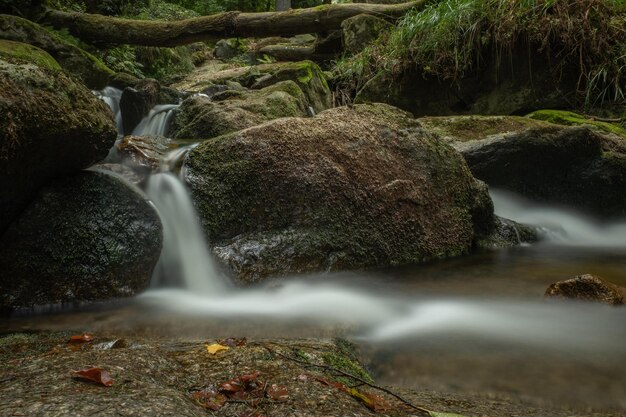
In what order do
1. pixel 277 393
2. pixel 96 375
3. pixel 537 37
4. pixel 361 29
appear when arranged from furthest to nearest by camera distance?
pixel 361 29
pixel 537 37
pixel 277 393
pixel 96 375

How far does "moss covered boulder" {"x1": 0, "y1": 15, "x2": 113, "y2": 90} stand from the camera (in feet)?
24.5

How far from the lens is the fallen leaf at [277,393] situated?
1464 mm

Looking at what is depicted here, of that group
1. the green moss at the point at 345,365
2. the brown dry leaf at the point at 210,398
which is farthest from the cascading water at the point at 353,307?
the brown dry leaf at the point at 210,398

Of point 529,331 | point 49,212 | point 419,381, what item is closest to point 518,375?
point 419,381

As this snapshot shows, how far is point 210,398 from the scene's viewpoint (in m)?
1.46

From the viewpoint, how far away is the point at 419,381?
6.76ft

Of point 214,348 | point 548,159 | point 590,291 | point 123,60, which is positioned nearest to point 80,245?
point 214,348

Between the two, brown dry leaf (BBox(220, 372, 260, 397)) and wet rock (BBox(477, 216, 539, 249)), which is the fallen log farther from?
brown dry leaf (BBox(220, 372, 260, 397))

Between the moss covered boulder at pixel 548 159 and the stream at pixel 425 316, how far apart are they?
127 cm

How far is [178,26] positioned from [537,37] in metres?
6.51

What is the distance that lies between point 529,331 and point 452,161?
8.14ft

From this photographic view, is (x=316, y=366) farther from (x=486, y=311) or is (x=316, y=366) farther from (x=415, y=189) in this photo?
(x=415, y=189)

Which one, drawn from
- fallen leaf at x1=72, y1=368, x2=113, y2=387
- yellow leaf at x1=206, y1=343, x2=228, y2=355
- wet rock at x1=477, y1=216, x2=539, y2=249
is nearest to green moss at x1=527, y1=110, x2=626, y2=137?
wet rock at x1=477, y1=216, x2=539, y2=249

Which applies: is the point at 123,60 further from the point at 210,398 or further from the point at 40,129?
the point at 210,398
